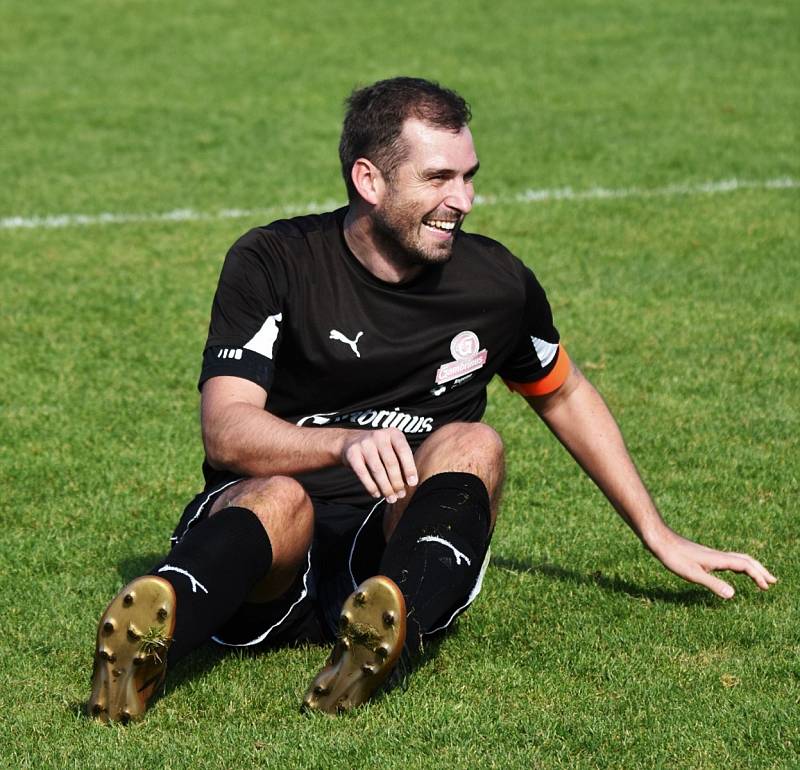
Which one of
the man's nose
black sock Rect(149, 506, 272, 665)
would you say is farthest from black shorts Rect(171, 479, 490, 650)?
the man's nose

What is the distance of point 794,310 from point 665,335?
0.94 meters

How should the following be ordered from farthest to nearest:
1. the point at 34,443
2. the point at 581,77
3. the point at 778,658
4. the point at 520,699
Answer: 1. the point at 581,77
2. the point at 34,443
3. the point at 778,658
4. the point at 520,699

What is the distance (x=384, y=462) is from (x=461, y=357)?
1054 millimetres

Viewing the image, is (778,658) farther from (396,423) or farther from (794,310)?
(794,310)

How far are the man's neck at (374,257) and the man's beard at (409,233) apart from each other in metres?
0.05

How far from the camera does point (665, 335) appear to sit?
8688 mm

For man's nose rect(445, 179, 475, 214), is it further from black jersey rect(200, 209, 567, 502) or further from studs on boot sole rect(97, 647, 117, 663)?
studs on boot sole rect(97, 647, 117, 663)

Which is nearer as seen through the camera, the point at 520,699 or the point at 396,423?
the point at 520,699

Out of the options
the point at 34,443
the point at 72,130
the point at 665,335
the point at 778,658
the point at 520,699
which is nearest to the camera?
the point at 520,699

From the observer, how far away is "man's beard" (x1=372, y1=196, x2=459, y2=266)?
463 cm

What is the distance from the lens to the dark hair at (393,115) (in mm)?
4586

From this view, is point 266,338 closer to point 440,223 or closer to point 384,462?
point 440,223

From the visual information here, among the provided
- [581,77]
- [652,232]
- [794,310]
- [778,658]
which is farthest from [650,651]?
[581,77]

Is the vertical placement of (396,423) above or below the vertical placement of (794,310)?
above
